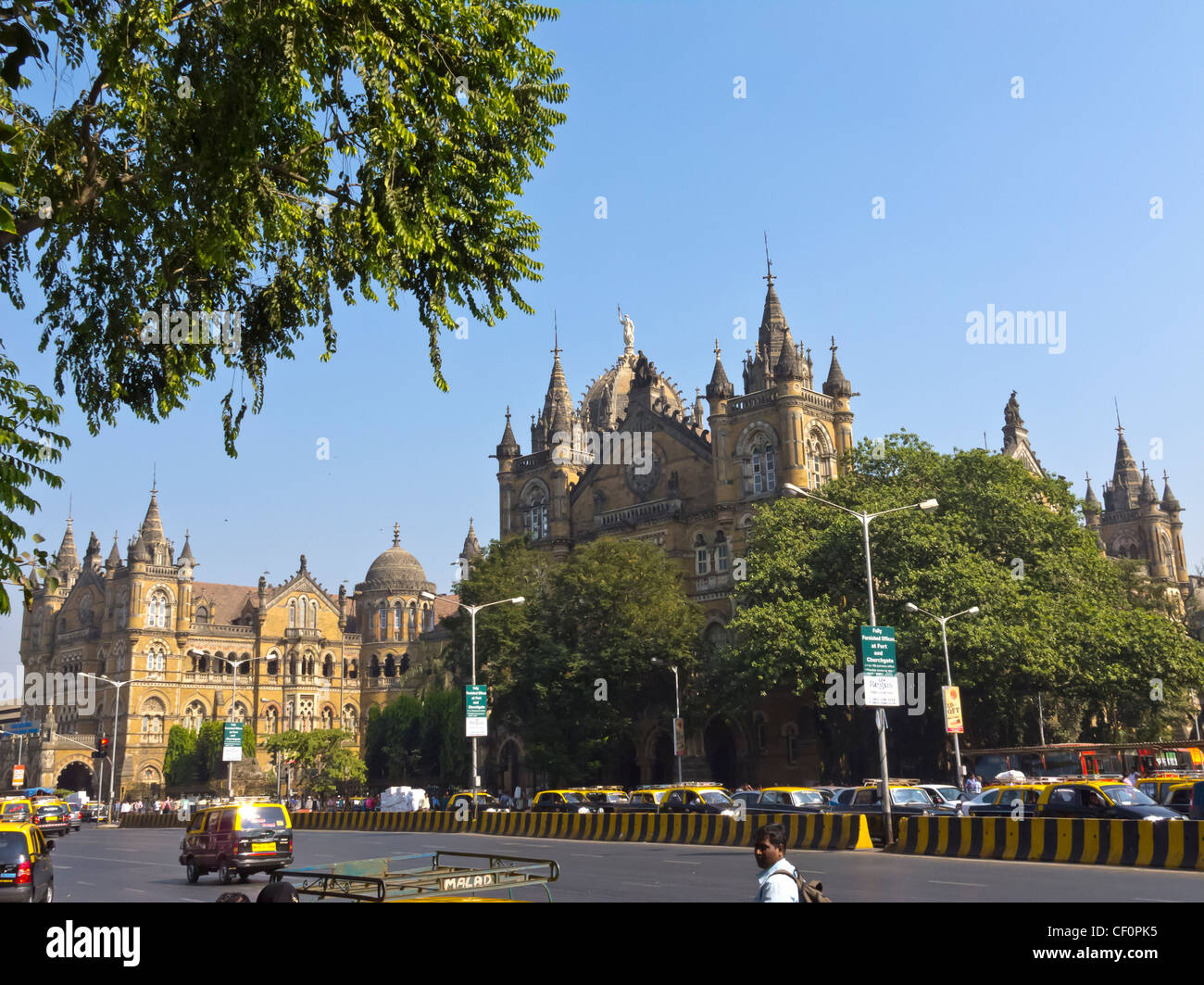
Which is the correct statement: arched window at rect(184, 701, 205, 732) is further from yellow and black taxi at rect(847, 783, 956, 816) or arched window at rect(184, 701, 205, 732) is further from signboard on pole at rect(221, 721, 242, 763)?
yellow and black taxi at rect(847, 783, 956, 816)

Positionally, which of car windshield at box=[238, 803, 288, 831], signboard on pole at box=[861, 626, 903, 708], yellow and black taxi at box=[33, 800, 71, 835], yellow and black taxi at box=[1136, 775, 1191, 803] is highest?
signboard on pole at box=[861, 626, 903, 708]

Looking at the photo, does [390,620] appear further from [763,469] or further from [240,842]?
[240,842]

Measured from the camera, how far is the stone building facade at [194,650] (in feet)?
312

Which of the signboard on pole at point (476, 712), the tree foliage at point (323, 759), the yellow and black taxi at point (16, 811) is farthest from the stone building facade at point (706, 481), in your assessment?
the yellow and black taxi at point (16, 811)

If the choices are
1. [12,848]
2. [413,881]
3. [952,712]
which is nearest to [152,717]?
[952,712]

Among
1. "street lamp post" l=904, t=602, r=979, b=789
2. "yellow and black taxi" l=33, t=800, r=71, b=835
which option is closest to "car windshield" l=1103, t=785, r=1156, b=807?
"street lamp post" l=904, t=602, r=979, b=789

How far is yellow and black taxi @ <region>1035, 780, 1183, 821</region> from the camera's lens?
24.8 meters

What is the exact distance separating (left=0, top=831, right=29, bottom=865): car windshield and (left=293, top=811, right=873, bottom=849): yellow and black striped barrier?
14628mm

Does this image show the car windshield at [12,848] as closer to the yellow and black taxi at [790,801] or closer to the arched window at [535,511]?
the yellow and black taxi at [790,801]

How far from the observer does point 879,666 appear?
95.0 feet

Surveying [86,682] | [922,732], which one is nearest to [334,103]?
[922,732]

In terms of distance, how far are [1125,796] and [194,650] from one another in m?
84.1

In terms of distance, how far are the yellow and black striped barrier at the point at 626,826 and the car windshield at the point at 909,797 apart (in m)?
3.25
